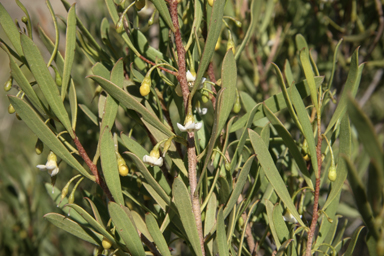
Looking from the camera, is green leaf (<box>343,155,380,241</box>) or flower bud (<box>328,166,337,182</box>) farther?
flower bud (<box>328,166,337,182</box>)

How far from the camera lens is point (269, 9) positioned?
1017 millimetres

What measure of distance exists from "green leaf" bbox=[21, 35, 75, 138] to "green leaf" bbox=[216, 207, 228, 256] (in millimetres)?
293

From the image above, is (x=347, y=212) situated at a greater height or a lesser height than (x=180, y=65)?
lesser

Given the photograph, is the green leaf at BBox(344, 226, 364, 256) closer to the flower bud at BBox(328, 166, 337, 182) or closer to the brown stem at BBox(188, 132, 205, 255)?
the flower bud at BBox(328, 166, 337, 182)

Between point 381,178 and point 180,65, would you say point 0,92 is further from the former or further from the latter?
point 381,178

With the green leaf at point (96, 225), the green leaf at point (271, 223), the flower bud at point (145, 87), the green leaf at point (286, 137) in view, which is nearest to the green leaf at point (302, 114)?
the green leaf at point (286, 137)

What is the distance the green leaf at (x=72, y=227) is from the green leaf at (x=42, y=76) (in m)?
0.16

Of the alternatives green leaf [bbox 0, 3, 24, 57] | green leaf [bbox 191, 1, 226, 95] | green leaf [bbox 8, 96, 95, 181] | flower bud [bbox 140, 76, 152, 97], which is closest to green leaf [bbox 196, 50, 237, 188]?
green leaf [bbox 191, 1, 226, 95]

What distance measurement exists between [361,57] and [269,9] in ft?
1.25

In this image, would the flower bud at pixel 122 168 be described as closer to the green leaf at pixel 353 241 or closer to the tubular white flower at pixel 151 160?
the tubular white flower at pixel 151 160

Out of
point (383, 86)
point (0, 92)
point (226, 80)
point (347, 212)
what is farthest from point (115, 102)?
point (0, 92)

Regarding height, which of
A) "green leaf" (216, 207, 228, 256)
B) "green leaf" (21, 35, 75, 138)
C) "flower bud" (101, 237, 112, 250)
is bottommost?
"green leaf" (216, 207, 228, 256)

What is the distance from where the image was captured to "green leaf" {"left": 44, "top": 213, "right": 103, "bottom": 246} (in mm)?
562

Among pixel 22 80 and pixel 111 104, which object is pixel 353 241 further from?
pixel 22 80
